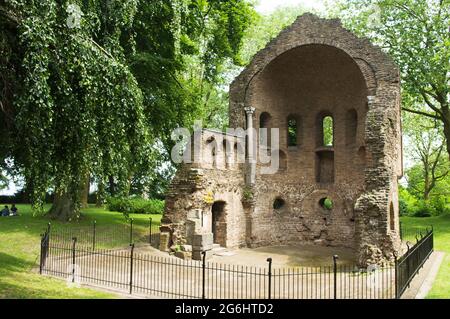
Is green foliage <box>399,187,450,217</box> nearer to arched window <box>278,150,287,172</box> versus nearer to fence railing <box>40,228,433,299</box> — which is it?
arched window <box>278,150,287,172</box>

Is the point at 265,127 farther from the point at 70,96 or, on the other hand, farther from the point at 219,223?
the point at 70,96

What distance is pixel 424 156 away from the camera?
4462cm

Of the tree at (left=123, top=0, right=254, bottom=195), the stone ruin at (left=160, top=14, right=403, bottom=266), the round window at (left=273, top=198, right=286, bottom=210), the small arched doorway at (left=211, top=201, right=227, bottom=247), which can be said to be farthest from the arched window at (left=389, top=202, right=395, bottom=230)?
the tree at (left=123, top=0, right=254, bottom=195)

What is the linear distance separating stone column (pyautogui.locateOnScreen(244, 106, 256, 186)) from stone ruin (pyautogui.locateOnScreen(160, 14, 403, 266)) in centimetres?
5

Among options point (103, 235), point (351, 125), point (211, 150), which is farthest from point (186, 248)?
point (351, 125)

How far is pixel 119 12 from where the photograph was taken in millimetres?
9477

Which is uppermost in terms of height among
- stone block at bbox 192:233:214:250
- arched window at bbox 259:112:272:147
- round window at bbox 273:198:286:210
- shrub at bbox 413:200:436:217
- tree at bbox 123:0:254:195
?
tree at bbox 123:0:254:195

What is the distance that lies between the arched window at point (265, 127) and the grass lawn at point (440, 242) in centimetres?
945

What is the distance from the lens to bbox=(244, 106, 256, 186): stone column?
21.2 m

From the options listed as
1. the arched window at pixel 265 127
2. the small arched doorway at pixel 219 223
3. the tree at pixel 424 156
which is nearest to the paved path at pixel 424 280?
the small arched doorway at pixel 219 223

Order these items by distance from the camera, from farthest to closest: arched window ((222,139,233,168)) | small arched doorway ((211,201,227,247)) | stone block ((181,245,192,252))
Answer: arched window ((222,139,233,168)) < small arched doorway ((211,201,227,247)) < stone block ((181,245,192,252))

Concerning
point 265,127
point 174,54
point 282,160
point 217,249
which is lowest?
point 217,249

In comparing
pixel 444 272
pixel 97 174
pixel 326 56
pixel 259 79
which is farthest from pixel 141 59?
pixel 444 272

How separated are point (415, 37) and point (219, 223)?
16174 mm
